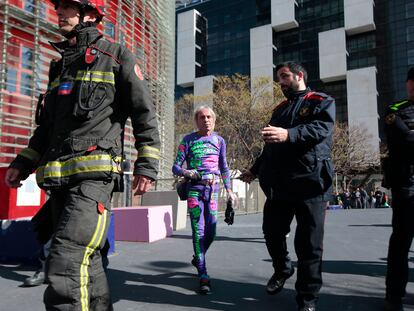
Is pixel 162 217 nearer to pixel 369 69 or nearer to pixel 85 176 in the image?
pixel 85 176

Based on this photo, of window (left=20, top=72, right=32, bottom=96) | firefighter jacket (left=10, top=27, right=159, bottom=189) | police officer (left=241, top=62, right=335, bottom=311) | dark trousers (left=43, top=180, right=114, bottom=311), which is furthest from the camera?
window (left=20, top=72, right=32, bottom=96)

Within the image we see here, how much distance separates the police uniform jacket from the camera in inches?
115

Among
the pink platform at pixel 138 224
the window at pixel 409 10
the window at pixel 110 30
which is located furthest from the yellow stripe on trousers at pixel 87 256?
the window at pixel 409 10

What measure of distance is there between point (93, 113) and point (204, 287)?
2078 mm

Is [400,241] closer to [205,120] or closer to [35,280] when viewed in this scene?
[205,120]

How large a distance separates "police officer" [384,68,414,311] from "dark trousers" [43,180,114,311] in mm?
2231

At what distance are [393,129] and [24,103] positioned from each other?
798 cm

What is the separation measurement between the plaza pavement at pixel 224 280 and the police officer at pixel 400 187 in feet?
0.91

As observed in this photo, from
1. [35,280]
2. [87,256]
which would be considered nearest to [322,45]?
[35,280]

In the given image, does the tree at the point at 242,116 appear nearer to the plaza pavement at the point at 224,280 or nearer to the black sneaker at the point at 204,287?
the plaza pavement at the point at 224,280

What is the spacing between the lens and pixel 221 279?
4012 millimetres

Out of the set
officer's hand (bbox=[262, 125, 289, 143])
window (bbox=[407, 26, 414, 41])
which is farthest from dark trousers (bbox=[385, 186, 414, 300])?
window (bbox=[407, 26, 414, 41])

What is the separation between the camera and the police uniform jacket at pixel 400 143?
115 inches

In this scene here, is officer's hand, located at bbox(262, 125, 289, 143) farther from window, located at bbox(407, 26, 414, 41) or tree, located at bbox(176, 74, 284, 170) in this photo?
window, located at bbox(407, 26, 414, 41)
